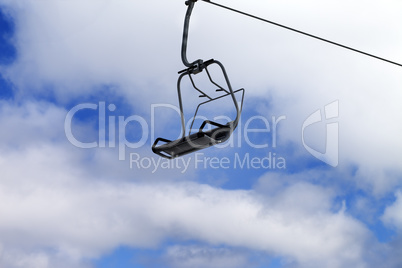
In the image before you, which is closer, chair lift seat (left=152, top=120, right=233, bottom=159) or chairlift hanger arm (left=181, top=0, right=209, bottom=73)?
chair lift seat (left=152, top=120, right=233, bottom=159)

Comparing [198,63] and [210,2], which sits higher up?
[210,2]

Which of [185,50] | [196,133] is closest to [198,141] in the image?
[196,133]

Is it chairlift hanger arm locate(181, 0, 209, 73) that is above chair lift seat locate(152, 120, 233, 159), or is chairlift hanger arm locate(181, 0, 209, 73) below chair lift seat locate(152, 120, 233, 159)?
above

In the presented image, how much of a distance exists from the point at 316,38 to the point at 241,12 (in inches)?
47.7

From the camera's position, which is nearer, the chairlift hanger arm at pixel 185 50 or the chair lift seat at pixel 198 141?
the chair lift seat at pixel 198 141

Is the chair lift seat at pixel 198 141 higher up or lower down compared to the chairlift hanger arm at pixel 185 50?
lower down

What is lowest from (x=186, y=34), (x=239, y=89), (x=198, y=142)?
(x=198, y=142)

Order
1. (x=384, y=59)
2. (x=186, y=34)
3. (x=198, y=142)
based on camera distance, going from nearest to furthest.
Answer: (x=198, y=142) → (x=186, y=34) → (x=384, y=59)

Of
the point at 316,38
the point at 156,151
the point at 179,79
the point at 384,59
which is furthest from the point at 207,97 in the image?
the point at 384,59

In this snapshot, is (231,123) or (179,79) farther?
(179,79)

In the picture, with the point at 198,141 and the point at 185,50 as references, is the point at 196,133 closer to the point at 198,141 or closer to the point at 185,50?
the point at 198,141

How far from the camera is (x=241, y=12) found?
24.5 feet

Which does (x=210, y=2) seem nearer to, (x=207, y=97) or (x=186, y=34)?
(x=186, y=34)

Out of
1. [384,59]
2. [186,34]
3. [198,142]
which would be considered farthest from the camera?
[384,59]
